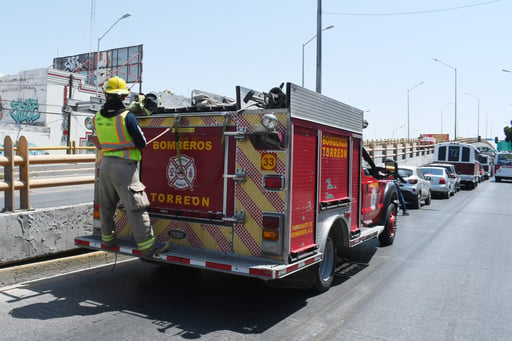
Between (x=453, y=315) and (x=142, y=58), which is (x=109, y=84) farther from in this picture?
(x=142, y=58)

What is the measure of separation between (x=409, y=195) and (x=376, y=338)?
12.0m

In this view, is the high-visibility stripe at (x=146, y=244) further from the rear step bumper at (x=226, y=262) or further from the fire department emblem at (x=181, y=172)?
the fire department emblem at (x=181, y=172)

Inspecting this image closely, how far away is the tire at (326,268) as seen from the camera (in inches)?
224

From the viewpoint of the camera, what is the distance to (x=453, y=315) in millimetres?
5109

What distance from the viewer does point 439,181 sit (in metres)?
20.0

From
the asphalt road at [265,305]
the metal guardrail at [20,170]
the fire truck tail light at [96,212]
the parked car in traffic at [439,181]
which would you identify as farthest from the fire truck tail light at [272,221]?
the parked car in traffic at [439,181]

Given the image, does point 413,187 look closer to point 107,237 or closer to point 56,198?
point 56,198

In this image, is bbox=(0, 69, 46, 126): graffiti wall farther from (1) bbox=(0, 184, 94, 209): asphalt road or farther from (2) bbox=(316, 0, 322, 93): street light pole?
(2) bbox=(316, 0, 322, 93): street light pole

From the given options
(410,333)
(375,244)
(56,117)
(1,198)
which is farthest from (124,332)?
(56,117)

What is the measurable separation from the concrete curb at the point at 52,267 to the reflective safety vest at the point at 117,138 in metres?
2.08

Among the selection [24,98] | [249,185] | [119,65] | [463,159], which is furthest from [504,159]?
[24,98]

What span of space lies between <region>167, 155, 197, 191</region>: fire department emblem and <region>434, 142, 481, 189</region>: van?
25.5m

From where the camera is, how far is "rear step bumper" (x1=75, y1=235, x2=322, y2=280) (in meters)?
4.50

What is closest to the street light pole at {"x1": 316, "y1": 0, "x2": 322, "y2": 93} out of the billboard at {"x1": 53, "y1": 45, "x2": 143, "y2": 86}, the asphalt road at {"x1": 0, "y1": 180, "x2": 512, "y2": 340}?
the asphalt road at {"x1": 0, "y1": 180, "x2": 512, "y2": 340}
